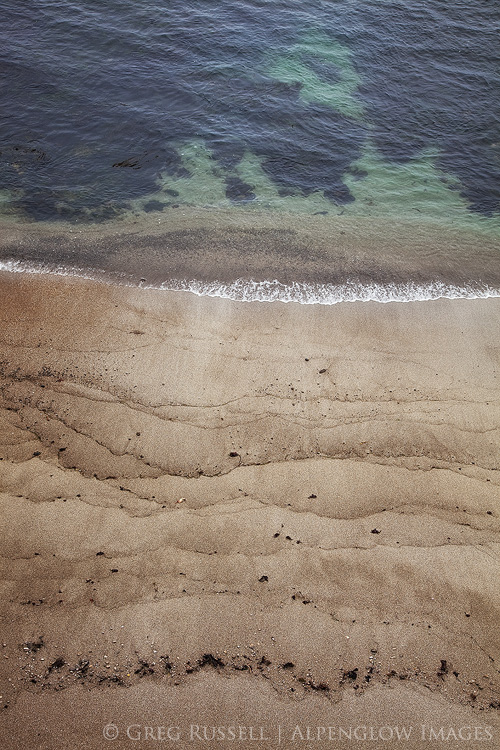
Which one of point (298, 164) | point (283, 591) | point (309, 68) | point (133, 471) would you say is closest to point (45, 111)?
point (298, 164)

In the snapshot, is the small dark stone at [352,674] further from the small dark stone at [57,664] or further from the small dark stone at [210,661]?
the small dark stone at [57,664]

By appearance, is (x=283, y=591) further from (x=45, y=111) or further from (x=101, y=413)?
(x=45, y=111)

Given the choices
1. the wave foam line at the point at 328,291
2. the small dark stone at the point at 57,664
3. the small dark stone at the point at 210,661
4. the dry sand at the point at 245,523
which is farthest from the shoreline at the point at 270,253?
the small dark stone at the point at 57,664

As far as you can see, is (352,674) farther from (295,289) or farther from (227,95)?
(227,95)

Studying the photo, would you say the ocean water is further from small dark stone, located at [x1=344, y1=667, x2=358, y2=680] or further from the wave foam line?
small dark stone, located at [x1=344, y1=667, x2=358, y2=680]

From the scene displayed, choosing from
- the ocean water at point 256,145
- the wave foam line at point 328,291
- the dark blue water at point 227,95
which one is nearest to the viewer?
the wave foam line at point 328,291

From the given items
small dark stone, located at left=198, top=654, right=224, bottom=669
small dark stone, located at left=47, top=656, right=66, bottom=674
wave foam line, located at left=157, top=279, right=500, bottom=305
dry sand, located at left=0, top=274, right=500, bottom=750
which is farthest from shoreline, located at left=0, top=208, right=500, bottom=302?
small dark stone, located at left=47, top=656, right=66, bottom=674

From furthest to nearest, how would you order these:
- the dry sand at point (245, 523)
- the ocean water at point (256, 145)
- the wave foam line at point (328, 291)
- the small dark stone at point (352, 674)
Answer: the ocean water at point (256, 145) → the wave foam line at point (328, 291) → the small dark stone at point (352, 674) → the dry sand at point (245, 523)
